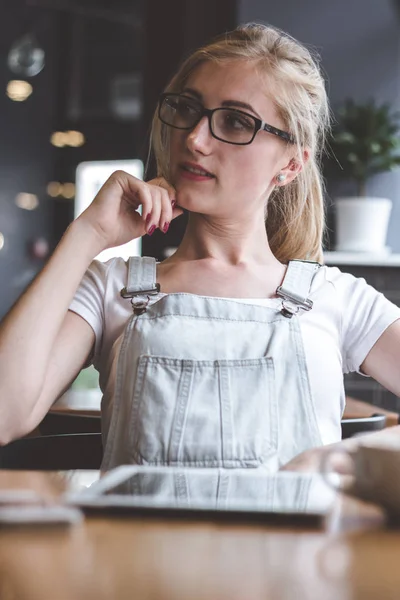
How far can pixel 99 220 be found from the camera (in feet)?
5.49

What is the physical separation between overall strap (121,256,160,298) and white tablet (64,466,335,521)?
0.70 m

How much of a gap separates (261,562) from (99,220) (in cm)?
108

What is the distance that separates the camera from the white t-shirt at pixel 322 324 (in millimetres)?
1630

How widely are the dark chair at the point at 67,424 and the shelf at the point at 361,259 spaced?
265cm

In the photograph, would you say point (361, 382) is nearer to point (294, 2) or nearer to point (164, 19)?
point (294, 2)

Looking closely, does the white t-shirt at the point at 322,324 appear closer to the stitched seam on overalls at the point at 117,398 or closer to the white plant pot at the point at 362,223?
the stitched seam on overalls at the point at 117,398

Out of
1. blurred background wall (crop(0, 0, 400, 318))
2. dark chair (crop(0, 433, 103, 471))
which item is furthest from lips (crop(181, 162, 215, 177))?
blurred background wall (crop(0, 0, 400, 318))

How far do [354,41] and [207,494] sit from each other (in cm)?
460

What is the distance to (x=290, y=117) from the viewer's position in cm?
180

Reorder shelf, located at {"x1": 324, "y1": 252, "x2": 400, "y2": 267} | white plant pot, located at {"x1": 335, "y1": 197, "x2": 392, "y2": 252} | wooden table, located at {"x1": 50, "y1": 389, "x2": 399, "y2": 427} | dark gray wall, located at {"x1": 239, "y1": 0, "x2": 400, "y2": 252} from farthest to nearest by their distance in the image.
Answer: dark gray wall, located at {"x1": 239, "y1": 0, "x2": 400, "y2": 252}
white plant pot, located at {"x1": 335, "y1": 197, "x2": 392, "y2": 252}
shelf, located at {"x1": 324, "y1": 252, "x2": 400, "y2": 267}
wooden table, located at {"x1": 50, "y1": 389, "x2": 399, "y2": 427}

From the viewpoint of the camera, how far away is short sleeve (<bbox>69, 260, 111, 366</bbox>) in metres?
1.67

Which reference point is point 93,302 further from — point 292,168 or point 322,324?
point 292,168

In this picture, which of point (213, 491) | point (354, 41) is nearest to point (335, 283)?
point (213, 491)

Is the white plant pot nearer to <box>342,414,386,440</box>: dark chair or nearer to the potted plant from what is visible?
the potted plant
